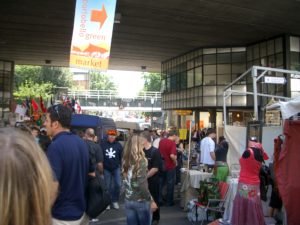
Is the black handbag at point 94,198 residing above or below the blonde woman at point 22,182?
below

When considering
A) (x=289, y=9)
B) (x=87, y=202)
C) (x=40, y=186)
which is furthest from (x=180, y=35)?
(x=40, y=186)

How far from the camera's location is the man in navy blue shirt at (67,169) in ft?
12.3

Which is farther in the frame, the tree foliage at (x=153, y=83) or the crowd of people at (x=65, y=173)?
the tree foliage at (x=153, y=83)

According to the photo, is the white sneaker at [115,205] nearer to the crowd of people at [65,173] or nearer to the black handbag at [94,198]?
the crowd of people at [65,173]

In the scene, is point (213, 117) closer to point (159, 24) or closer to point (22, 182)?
point (159, 24)

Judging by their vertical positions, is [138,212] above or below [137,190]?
below

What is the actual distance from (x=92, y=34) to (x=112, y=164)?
11.5 ft

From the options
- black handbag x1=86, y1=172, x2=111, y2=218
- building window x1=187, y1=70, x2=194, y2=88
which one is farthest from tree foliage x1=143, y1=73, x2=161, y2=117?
black handbag x1=86, y1=172, x2=111, y2=218

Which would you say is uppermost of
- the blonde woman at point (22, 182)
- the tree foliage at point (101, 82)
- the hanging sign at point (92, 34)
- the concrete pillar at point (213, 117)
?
the tree foliage at point (101, 82)

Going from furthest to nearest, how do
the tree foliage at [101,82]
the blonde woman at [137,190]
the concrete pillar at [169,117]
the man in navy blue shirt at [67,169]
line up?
1. the tree foliage at [101,82]
2. the concrete pillar at [169,117]
3. the blonde woman at [137,190]
4. the man in navy blue shirt at [67,169]

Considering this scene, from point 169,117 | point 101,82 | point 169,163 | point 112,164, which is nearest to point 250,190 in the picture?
point 169,163

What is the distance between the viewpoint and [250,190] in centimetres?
729

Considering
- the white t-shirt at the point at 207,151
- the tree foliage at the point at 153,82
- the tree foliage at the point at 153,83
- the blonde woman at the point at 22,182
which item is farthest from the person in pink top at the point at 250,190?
the tree foliage at the point at 153,82

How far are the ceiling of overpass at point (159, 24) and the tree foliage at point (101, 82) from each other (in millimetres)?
65172
